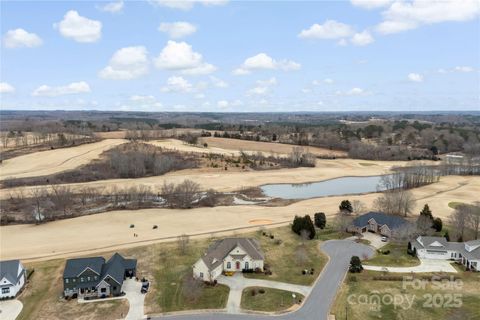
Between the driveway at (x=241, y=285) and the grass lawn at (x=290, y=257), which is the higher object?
the grass lawn at (x=290, y=257)

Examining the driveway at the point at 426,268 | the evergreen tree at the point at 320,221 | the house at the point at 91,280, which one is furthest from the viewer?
the evergreen tree at the point at 320,221

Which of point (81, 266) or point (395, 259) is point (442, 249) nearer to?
point (395, 259)

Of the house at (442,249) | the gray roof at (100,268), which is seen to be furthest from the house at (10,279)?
the house at (442,249)

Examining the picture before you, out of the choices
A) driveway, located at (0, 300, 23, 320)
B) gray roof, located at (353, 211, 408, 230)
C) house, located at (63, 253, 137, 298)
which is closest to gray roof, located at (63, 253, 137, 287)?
house, located at (63, 253, 137, 298)

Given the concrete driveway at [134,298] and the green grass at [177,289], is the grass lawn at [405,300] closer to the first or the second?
the green grass at [177,289]

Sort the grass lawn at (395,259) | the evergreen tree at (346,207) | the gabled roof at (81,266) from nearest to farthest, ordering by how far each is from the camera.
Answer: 1. the gabled roof at (81,266)
2. the grass lawn at (395,259)
3. the evergreen tree at (346,207)

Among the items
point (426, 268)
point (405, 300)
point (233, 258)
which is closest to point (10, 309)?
point (233, 258)
